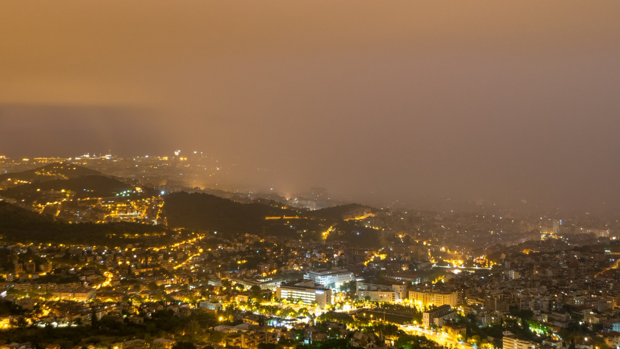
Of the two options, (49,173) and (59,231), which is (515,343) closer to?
(59,231)

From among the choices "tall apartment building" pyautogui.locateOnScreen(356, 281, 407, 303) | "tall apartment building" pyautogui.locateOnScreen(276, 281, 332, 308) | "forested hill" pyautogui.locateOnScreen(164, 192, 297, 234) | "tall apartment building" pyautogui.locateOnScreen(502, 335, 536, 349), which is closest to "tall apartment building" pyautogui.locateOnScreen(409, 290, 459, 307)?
"tall apartment building" pyautogui.locateOnScreen(356, 281, 407, 303)

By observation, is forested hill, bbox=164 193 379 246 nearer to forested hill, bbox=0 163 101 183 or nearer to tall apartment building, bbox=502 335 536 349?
forested hill, bbox=0 163 101 183

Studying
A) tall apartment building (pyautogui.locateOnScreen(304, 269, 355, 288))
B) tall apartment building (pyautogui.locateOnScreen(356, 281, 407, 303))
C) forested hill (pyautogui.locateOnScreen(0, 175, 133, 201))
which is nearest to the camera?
tall apartment building (pyautogui.locateOnScreen(356, 281, 407, 303))

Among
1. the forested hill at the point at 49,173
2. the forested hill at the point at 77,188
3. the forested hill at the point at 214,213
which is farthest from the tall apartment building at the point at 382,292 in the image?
the forested hill at the point at 49,173

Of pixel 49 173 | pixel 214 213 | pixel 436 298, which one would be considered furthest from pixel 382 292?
pixel 49 173

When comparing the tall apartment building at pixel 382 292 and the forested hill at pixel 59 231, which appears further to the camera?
the forested hill at pixel 59 231

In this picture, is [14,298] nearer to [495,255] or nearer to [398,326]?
[398,326]

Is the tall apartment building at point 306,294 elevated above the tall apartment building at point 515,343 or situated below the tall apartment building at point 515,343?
above

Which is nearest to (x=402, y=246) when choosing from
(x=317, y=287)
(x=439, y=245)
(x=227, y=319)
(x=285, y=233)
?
(x=439, y=245)

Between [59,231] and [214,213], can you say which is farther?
[214,213]

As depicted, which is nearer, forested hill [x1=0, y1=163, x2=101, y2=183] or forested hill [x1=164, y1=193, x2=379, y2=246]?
forested hill [x1=164, y1=193, x2=379, y2=246]

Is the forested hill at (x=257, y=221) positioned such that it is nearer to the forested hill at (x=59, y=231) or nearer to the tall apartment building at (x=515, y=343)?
the forested hill at (x=59, y=231)
